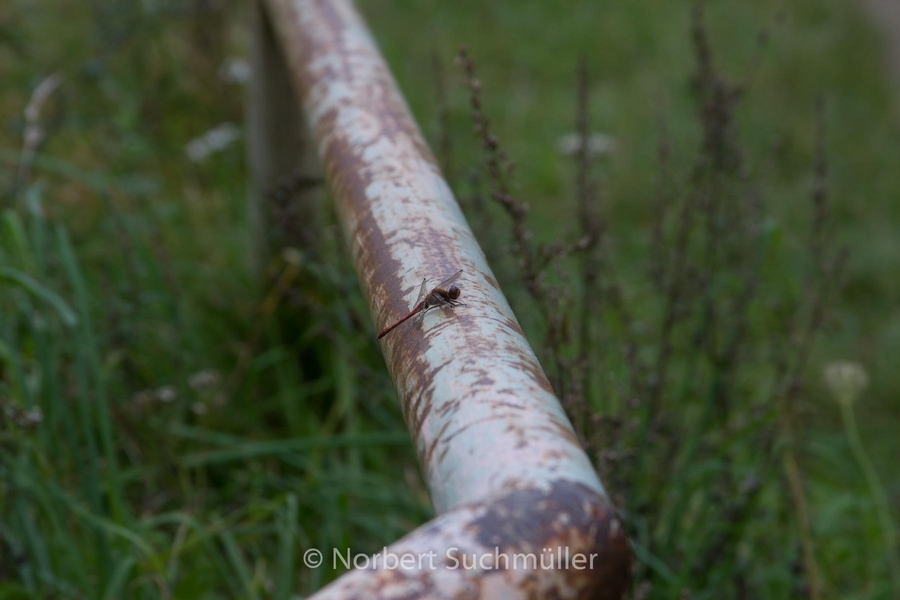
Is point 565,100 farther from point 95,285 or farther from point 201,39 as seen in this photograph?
point 95,285

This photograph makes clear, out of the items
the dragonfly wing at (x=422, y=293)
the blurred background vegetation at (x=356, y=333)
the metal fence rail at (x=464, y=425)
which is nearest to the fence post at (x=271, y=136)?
the blurred background vegetation at (x=356, y=333)

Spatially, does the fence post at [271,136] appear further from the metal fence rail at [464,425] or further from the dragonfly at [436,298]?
the dragonfly at [436,298]

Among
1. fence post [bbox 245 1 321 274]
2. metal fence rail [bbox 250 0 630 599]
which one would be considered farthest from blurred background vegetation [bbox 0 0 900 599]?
metal fence rail [bbox 250 0 630 599]

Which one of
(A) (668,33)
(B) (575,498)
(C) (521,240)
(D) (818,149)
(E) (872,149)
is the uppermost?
(A) (668,33)

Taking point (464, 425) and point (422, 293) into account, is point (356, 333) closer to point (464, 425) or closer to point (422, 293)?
point (422, 293)

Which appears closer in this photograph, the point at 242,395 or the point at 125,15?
the point at 242,395

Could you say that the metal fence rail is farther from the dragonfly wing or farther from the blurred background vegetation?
the blurred background vegetation

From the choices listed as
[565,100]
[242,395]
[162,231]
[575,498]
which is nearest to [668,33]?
[565,100]
